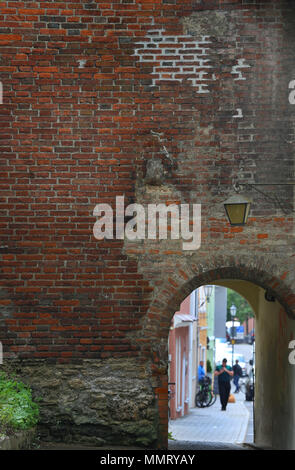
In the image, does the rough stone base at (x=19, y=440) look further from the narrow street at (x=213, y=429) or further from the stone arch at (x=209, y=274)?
the narrow street at (x=213, y=429)

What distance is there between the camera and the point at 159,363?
9188 mm

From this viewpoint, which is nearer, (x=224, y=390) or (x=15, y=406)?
(x=15, y=406)

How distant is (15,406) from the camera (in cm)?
858

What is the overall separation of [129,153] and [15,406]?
314 centimetres

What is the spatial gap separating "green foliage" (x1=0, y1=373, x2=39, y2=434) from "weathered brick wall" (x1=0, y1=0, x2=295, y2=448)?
1.22 feet

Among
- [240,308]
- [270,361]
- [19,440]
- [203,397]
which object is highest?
[270,361]

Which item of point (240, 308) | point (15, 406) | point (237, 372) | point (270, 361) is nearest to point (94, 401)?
point (15, 406)

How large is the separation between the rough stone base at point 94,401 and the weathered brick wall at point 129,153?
0.15 m

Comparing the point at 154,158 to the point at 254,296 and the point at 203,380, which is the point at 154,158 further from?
the point at 203,380

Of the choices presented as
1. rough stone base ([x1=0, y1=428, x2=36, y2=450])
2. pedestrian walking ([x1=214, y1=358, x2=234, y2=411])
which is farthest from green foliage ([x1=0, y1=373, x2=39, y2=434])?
pedestrian walking ([x1=214, y1=358, x2=234, y2=411])

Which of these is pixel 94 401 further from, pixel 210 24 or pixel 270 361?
pixel 270 361

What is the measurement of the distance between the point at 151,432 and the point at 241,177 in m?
3.10

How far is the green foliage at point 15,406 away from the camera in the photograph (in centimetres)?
811

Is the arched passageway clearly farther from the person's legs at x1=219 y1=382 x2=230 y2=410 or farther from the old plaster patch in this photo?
the person's legs at x1=219 y1=382 x2=230 y2=410
